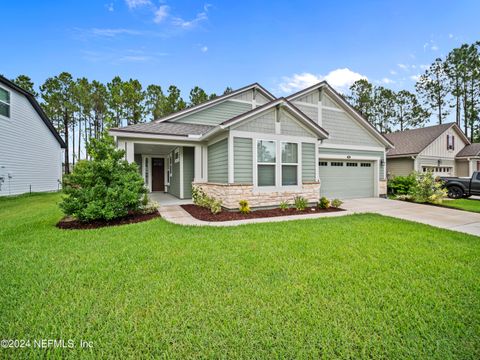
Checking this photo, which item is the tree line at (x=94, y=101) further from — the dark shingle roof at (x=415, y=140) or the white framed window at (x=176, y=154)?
the dark shingle roof at (x=415, y=140)

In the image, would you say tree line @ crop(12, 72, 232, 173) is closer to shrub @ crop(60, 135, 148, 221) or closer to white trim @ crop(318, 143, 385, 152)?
shrub @ crop(60, 135, 148, 221)

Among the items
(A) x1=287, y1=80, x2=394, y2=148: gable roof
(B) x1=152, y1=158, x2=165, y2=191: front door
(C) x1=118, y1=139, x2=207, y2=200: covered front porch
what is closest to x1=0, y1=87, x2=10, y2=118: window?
(C) x1=118, y1=139, x2=207, y2=200: covered front porch

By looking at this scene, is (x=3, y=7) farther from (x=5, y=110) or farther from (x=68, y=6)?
(x=5, y=110)

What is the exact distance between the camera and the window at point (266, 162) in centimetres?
784

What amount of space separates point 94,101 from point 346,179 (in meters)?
25.3

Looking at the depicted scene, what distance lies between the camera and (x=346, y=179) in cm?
1200

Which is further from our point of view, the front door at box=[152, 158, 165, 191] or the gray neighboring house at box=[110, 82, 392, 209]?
the front door at box=[152, 158, 165, 191]

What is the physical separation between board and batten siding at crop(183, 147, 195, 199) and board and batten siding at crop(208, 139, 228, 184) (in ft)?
6.32

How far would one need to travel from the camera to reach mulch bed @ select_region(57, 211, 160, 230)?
595 centimetres

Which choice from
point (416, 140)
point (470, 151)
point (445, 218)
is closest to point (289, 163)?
point (445, 218)

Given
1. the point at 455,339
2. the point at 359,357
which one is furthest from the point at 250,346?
the point at 455,339

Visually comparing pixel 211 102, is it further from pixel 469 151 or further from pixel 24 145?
pixel 469 151

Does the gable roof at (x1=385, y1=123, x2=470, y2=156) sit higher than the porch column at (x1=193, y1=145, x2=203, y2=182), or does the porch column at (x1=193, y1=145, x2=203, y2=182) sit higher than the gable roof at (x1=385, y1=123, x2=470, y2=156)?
the gable roof at (x1=385, y1=123, x2=470, y2=156)

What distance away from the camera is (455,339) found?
6.35 ft
